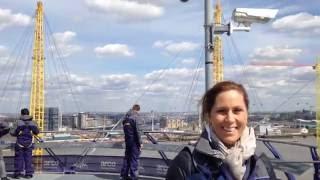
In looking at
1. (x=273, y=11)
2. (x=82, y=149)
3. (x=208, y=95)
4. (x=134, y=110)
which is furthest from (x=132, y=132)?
(x=208, y=95)

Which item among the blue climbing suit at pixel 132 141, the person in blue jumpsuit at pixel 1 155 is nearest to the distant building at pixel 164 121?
the blue climbing suit at pixel 132 141

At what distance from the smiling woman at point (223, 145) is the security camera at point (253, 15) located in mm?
5807

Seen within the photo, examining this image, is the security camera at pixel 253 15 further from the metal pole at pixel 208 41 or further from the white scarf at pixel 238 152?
the white scarf at pixel 238 152

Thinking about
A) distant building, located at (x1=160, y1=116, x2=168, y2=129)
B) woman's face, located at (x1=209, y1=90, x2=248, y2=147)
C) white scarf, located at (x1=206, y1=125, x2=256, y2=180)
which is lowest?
distant building, located at (x1=160, y1=116, x2=168, y2=129)

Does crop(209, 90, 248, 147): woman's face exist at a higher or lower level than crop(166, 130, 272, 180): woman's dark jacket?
higher

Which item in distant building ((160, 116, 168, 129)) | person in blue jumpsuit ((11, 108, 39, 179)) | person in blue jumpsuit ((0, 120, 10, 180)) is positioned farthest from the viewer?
distant building ((160, 116, 168, 129))

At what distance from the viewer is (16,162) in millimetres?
11469

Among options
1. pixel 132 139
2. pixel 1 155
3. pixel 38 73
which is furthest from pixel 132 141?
pixel 38 73

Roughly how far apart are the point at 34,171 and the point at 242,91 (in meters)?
10.9

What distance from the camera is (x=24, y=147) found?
37.7ft

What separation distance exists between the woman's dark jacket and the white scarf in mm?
22

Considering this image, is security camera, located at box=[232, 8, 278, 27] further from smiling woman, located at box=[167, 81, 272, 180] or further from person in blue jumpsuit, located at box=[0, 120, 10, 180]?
smiling woman, located at box=[167, 81, 272, 180]

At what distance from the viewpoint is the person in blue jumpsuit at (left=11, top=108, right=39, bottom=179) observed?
11344 millimetres

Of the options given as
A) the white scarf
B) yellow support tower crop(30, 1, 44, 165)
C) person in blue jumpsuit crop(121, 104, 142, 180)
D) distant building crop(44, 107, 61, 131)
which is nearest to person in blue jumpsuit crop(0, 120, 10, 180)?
person in blue jumpsuit crop(121, 104, 142, 180)
